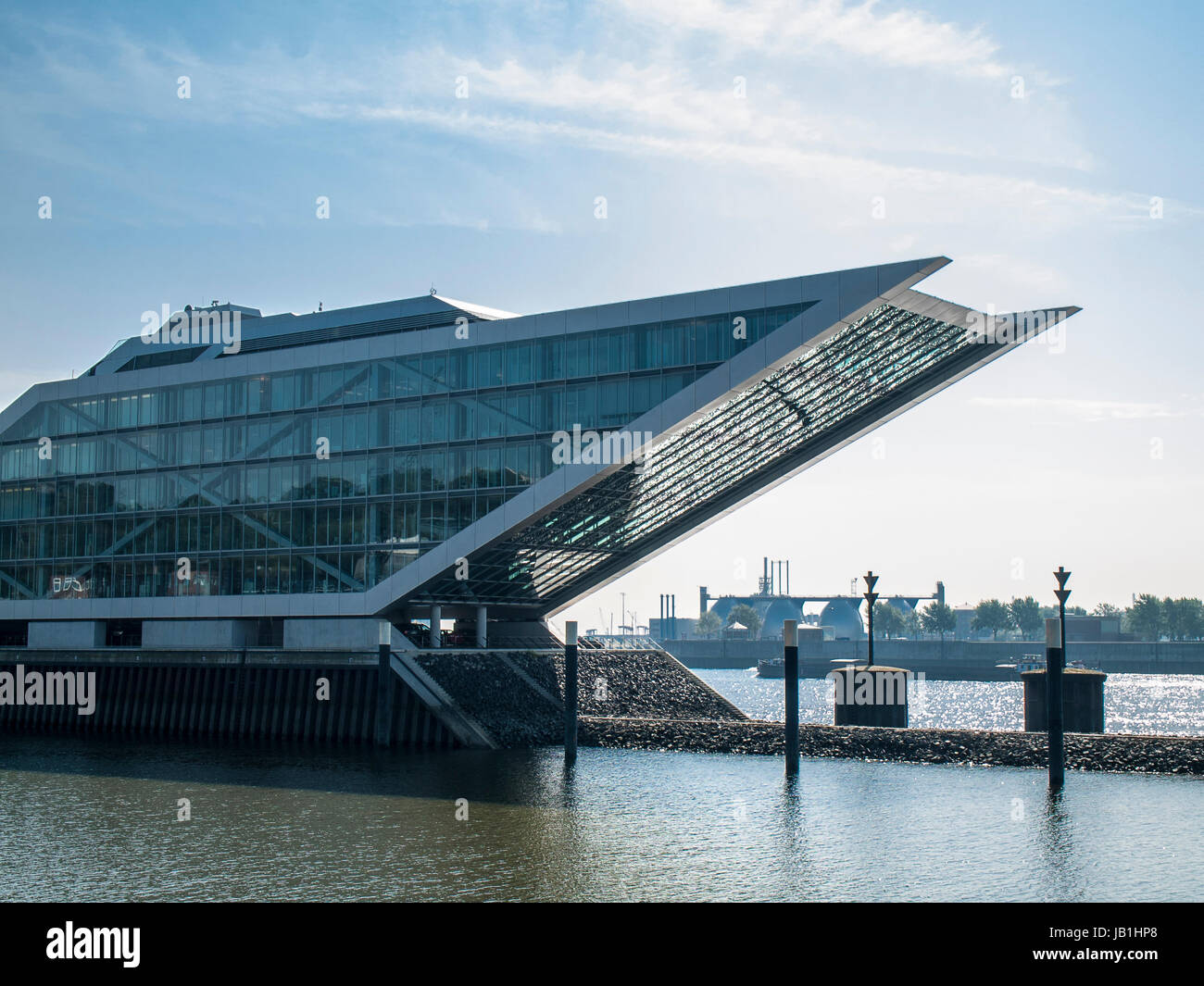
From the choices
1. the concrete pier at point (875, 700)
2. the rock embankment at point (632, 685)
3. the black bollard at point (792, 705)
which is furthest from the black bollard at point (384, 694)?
the concrete pier at point (875, 700)

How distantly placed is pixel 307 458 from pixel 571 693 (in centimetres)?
2166

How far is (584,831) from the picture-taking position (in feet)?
116

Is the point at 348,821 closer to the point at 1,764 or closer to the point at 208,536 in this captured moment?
the point at 1,764

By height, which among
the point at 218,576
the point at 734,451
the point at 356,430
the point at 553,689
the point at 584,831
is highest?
the point at 356,430

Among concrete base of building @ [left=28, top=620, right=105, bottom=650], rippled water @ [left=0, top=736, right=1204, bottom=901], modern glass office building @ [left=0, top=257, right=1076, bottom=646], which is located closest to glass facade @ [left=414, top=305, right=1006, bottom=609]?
modern glass office building @ [left=0, top=257, right=1076, bottom=646]

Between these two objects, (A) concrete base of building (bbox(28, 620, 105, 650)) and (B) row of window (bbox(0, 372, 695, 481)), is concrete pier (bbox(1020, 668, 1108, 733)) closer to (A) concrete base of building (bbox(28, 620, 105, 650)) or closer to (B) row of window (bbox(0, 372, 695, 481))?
(B) row of window (bbox(0, 372, 695, 481))

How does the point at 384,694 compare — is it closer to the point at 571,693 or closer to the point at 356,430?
the point at 571,693

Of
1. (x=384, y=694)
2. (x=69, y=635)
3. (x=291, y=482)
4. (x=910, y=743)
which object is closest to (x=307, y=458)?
(x=291, y=482)

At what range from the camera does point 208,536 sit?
2731 inches

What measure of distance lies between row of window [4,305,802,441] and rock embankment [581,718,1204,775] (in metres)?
16.1

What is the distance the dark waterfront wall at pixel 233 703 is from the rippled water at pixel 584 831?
20.6 feet

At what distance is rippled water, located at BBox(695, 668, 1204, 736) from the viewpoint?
9950cm
